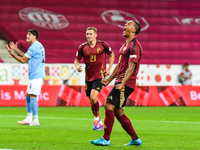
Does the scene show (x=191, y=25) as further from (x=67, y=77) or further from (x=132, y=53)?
(x=132, y=53)

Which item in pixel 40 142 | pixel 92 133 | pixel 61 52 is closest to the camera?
pixel 40 142

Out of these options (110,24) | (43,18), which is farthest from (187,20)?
(43,18)

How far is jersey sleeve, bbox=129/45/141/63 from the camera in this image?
17.5ft

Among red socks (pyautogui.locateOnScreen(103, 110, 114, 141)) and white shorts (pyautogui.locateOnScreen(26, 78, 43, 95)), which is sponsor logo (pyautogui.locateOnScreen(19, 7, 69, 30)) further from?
red socks (pyautogui.locateOnScreen(103, 110, 114, 141))

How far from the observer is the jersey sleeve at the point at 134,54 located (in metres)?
5.32

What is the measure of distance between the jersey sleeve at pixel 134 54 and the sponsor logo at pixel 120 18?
19783 millimetres

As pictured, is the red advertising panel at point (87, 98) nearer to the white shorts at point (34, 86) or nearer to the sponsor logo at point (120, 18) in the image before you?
the white shorts at point (34, 86)

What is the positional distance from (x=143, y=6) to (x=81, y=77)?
838cm

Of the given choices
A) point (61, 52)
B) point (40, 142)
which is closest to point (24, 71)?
point (61, 52)

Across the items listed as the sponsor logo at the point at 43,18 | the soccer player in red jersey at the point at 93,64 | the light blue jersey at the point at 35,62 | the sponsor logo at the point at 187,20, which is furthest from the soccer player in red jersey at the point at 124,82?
the sponsor logo at the point at 187,20

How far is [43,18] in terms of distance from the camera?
79.6 ft

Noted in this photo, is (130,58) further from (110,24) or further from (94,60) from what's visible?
(110,24)

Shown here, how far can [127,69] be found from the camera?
17.9 feet

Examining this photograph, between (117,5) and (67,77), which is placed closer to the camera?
(67,77)
